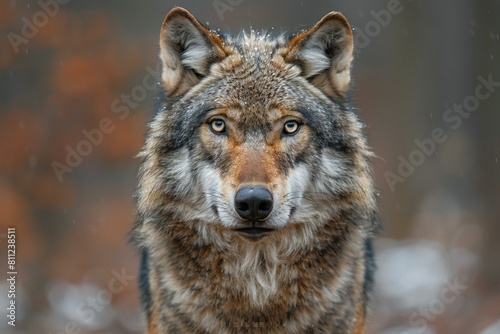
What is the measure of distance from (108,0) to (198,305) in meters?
9.28

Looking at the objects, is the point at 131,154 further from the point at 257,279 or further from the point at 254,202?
the point at 254,202

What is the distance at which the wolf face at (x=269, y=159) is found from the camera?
191 inches

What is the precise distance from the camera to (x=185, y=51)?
5.25 meters

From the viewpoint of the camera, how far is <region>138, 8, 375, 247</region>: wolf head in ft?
15.5

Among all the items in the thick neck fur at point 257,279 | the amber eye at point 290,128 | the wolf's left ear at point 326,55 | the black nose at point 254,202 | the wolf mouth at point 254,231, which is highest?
the wolf's left ear at point 326,55

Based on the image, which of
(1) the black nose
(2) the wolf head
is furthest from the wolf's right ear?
(1) the black nose

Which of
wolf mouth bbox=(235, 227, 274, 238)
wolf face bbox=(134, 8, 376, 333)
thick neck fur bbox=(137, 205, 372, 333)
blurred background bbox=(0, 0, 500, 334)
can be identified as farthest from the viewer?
blurred background bbox=(0, 0, 500, 334)

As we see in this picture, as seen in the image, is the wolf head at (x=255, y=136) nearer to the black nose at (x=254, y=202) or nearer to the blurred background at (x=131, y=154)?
the black nose at (x=254, y=202)

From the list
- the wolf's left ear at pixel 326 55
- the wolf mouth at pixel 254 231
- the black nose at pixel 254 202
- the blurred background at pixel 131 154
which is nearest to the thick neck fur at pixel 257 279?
the wolf mouth at pixel 254 231

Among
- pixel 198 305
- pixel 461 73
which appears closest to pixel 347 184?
pixel 198 305

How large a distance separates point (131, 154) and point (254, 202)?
28.6 feet

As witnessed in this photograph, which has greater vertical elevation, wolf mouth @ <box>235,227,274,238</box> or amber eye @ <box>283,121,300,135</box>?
A: amber eye @ <box>283,121,300,135</box>

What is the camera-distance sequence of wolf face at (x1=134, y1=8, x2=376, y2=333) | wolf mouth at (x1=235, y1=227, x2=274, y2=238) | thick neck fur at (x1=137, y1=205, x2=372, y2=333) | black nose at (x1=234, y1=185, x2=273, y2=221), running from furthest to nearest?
1. thick neck fur at (x1=137, y1=205, x2=372, y2=333)
2. wolf face at (x1=134, y1=8, x2=376, y2=333)
3. wolf mouth at (x1=235, y1=227, x2=274, y2=238)
4. black nose at (x1=234, y1=185, x2=273, y2=221)

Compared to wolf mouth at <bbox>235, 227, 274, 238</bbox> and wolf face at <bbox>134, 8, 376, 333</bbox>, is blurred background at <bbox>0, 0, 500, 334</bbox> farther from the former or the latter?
wolf mouth at <bbox>235, 227, 274, 238</bbox>
